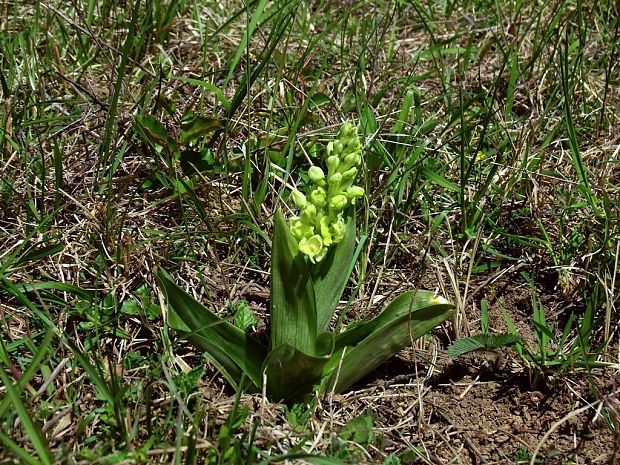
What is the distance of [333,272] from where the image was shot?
2104mm

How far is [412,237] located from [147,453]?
1.35 metres

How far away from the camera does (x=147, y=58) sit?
3.35 meters

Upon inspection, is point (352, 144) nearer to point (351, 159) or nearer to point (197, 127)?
point (351, 159)

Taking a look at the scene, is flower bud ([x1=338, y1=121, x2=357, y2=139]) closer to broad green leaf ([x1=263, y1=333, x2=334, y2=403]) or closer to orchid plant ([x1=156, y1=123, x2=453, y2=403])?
orchid plant ([x1=156, y1=123, x2=453, y2=403])

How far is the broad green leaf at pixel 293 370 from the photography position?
194 cm

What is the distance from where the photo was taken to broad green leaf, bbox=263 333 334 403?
194 centimetres

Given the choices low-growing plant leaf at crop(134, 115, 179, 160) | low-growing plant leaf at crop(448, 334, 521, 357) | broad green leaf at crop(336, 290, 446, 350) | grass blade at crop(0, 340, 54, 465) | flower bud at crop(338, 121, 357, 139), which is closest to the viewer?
grass blade at crop(0, 340, 54, 465)

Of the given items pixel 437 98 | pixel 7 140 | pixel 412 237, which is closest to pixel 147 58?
pixel 7 140

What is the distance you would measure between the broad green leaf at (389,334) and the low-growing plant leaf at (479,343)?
0.27 metres

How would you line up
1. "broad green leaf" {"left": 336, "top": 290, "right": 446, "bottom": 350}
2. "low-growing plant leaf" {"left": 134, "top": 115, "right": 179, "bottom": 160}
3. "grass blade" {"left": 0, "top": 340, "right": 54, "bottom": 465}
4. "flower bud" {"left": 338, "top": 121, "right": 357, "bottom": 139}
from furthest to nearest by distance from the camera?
"low-growing plant leaf" {"left": 134, "top": 115, "right": 179, "bottom": 160} < "broad green leaf" {"left": 336, "top": 290, "right": 446, "bottom": 350} < "flower bud" {"left": 338, "top": 121, "right": 357, "bottom": 139} < "grass blade" {"left": 0, "top": 340, "right": 54, "bottom": 465}

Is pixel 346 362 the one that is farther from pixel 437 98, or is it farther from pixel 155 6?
pixel 155 6

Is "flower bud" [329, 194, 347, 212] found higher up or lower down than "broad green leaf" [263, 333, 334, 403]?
higher up

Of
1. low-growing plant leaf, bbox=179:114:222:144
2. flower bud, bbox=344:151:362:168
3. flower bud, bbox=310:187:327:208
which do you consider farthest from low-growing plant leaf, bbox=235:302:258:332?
low-growing plant leaf, bbox=179:114:222:144

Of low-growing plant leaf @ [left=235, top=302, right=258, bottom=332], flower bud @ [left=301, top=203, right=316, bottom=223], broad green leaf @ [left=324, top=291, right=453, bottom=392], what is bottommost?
low-growing plant leaf @ [left=235, top=302, right=258, bottom=332]
